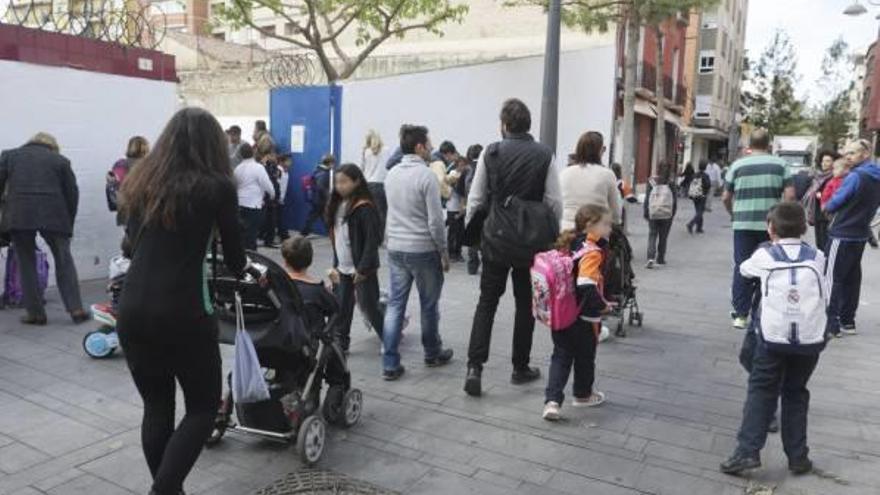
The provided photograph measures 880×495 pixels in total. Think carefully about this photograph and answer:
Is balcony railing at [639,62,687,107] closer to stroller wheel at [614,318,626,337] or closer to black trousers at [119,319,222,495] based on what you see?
stroller wheel at [614,318,626,337]

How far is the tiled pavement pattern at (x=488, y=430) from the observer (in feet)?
12.4

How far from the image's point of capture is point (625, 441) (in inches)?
171

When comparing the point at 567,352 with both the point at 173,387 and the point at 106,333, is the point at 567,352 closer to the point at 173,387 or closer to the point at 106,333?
the point at 173,387

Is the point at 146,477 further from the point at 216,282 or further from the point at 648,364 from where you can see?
the point at 648,364

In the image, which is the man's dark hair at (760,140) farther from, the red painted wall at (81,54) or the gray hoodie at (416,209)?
the red painted wall at (81,54)

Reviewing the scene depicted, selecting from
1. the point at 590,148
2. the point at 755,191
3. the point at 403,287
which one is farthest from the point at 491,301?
the point at 755,191

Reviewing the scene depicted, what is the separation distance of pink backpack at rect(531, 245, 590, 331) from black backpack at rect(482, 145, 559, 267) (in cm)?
28

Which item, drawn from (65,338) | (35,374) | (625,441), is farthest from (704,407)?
(65,338)

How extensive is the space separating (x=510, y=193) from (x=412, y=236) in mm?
756

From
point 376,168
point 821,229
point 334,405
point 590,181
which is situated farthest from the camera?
point 376,168

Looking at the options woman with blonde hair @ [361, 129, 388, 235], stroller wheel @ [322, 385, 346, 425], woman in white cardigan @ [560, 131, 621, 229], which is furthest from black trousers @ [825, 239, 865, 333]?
woman with blonde hair @ [361, 129, 388, 235]

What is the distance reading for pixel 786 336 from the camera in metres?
3.68

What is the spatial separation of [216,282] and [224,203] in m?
0.80

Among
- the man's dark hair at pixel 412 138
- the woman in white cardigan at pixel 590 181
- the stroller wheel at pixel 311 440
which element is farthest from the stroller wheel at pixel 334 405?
the woman in white cardigan at pixel 590 181
